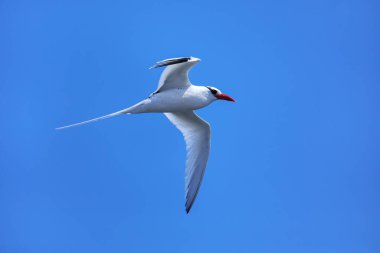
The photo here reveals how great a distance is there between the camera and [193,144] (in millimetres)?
13016

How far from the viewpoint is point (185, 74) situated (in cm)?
1160

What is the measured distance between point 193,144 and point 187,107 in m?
1.31

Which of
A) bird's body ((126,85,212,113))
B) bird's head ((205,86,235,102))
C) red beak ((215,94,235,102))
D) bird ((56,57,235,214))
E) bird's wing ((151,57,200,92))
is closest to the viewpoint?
bird's wing ((151,57,200,92))

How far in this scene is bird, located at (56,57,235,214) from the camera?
37.2ft

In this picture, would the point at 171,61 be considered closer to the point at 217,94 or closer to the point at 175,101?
the point at 175,101

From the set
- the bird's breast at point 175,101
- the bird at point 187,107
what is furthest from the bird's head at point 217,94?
the bird's breast at point 175,101

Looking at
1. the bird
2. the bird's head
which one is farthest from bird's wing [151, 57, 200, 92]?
the bird's head

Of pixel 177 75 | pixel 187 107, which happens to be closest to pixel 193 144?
pixel 187 107

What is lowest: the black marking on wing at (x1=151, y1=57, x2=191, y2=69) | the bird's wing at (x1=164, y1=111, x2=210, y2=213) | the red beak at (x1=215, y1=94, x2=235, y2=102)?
the bird's wing at (x1=164, y1=111, x2=210, y2=213)

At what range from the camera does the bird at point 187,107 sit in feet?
37.2

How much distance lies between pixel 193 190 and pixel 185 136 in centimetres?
136

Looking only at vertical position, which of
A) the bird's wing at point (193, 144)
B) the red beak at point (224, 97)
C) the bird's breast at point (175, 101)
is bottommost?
the bird's wing at point (193, 144)

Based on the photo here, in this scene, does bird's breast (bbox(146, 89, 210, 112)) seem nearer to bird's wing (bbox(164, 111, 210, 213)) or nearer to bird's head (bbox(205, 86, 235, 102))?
bird's head (bbox(205, 86, 235, 102))

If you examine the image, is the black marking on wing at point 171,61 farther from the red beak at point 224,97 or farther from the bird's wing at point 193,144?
the bird's wing at point 193,144
